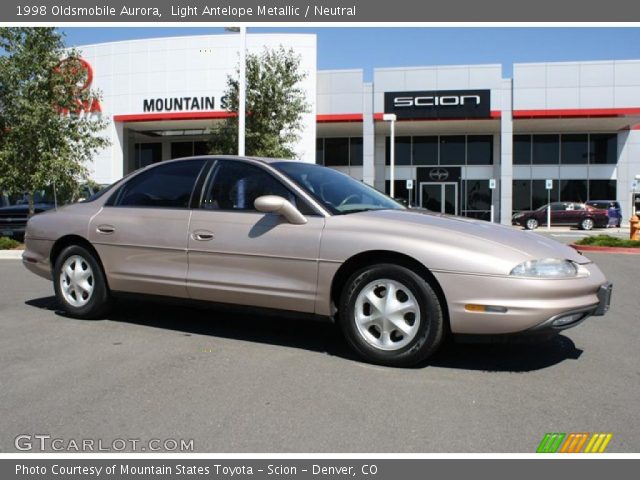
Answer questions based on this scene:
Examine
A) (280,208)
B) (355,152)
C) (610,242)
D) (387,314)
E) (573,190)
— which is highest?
(355,152)

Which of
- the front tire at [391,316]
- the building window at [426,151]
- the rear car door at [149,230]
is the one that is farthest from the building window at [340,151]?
the front tire at [391,316]

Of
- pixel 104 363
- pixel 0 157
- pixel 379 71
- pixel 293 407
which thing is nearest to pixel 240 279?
pixel 104 363

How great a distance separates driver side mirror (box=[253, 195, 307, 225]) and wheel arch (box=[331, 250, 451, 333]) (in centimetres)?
51

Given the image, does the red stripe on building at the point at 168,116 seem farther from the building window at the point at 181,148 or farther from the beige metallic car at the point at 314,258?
the beige metallic car at the point at 314,258

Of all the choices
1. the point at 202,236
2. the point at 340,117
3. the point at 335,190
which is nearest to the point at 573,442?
the point at 335,190

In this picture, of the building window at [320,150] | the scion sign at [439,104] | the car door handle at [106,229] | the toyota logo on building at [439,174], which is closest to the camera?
the car door handle at [106,229]

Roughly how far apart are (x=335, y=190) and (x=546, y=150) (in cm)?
3194

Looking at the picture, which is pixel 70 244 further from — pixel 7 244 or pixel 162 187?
pixel 7 244

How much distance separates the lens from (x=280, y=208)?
448cm

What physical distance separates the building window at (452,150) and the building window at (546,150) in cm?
410

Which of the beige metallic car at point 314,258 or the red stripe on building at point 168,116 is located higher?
the red stripe on building at point 168,116

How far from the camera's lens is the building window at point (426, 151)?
113 ft
